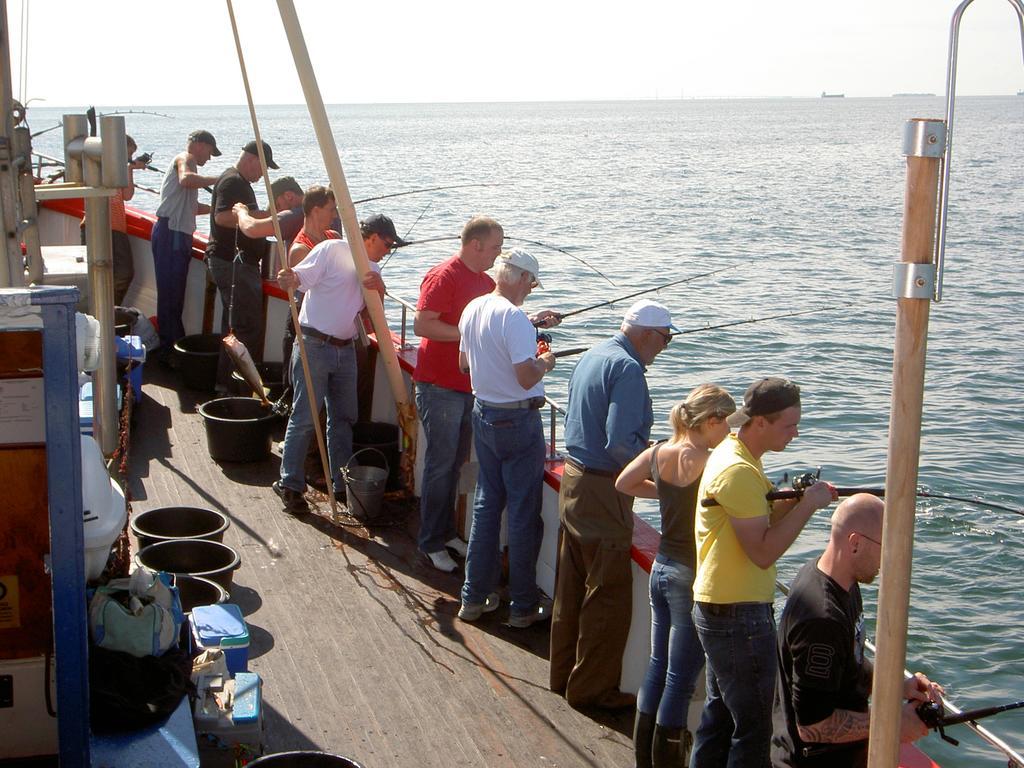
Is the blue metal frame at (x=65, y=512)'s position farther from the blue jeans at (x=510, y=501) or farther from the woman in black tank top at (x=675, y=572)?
the blue jeans at (x=510, y=501)

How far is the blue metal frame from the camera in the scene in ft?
10.6

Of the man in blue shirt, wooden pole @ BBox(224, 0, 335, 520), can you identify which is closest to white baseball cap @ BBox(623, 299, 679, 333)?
the man in blue shirt

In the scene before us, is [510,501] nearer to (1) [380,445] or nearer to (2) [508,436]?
(2) [508,436]

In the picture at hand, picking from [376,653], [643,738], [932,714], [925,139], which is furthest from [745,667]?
[925,139]

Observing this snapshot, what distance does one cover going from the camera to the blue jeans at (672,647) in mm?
4441

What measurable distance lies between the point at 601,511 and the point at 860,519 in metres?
1.41

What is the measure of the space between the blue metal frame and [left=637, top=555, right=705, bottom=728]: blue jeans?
2.05 meters

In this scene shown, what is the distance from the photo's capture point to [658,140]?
93.2 metres

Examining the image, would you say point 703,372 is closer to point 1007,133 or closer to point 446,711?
point 446,711

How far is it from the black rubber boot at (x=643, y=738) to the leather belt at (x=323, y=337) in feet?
9.97

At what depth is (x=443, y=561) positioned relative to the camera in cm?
638

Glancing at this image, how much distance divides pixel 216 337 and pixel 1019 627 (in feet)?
22.6

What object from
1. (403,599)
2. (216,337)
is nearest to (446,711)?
(403,599)

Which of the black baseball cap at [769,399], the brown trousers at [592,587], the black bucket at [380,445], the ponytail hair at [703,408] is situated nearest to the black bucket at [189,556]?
the black bucket at [380,445]
